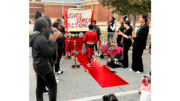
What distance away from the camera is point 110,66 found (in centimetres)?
687

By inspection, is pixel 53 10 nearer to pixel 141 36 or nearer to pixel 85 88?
pixel 141 36

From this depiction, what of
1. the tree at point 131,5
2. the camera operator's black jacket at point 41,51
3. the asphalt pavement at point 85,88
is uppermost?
the tree at point 131,5

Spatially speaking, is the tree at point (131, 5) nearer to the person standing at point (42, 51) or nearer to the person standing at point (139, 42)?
the person standing at point (139, 42)

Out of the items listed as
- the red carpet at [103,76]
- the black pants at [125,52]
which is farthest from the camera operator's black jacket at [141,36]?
the red carpet at [103,76]

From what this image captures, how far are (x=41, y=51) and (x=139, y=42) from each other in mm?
3820

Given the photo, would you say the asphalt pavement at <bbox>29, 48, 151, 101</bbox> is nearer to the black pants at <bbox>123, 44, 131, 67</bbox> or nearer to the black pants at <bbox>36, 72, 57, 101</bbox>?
the black pants at <bbox>123, 44, 131, 67</bbox>

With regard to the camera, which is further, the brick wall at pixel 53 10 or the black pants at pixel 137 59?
the brick wall at pixel 53 10

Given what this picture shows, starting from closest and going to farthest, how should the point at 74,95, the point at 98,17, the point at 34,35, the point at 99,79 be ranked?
the point at 34,35 < the point at 74,95 < the point at 99,79 < the point at 98,17

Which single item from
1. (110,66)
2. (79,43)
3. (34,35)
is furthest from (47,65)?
(79,43)

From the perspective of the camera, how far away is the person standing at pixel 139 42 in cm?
548

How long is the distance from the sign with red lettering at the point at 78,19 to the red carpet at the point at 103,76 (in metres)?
2.10

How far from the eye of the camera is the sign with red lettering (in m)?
8.33

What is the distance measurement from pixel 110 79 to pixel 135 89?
3.36ft

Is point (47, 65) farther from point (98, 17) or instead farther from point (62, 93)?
point (98, 17)
